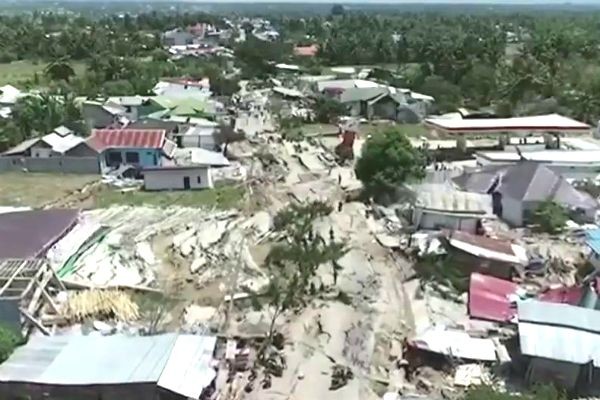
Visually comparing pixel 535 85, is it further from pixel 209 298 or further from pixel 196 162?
pixel 209 298

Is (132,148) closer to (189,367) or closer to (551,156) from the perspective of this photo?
(551,156)

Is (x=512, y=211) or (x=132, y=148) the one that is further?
(x=132, y=148)

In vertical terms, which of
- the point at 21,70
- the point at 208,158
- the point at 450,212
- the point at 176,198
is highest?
the point at 450,212

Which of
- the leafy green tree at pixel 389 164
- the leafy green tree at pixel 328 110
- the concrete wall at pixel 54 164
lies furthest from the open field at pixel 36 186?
the leafy green tree at pixel 328 110

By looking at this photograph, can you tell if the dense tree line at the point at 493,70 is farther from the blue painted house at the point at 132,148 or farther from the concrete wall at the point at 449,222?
the concrete wall at the point at 449,222

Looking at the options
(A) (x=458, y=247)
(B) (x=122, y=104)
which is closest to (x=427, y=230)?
(A) (x=458, y=247)

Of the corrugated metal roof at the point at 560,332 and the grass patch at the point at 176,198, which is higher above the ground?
the corrugated metal roof at the point at 560,332

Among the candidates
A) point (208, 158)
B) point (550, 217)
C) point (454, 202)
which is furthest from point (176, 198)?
point (550, 217)
